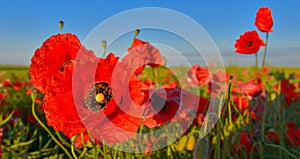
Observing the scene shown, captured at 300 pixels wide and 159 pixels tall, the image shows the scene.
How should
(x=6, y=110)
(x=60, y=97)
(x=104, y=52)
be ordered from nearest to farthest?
(x=60, y=97) < (x=104, y=52) < (x=6, y=110)

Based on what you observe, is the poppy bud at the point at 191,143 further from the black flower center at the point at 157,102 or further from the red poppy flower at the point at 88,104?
the red poppy flower at the point at 88,104

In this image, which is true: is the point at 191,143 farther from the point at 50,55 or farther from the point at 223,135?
the point at 50,55

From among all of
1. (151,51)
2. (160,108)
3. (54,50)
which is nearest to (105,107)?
(54,50)

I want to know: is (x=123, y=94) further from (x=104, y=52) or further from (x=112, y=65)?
(x=104, y=52)

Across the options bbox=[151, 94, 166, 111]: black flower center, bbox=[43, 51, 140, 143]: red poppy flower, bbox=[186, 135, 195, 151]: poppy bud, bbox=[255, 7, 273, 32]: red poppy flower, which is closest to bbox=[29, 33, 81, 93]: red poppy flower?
bbox=[43, 51, 140, 143]: red poppy flower

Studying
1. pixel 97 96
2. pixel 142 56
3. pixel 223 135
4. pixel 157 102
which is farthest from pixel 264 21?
pixel 97 96

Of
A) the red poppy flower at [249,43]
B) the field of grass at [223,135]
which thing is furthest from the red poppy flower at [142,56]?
the red poppy flower at [249,43]
